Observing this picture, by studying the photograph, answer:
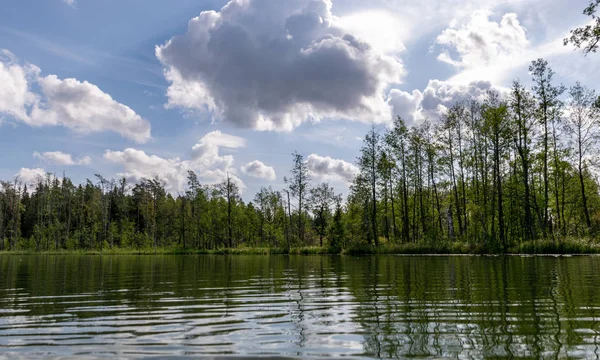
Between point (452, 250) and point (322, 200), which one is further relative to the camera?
point (322, 200)

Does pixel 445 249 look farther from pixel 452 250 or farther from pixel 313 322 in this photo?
pixel 313 322

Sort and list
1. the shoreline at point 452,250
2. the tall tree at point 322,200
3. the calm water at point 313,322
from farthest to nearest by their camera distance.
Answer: the tall tree at point 322,200, the shoreline at point 452,250, the calm water at point 313,322

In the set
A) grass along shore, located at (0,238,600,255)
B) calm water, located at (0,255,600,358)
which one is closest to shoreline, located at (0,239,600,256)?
grass along shore, located at (0,238,600,255)

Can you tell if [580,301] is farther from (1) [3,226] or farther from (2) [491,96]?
(1) [3,226]

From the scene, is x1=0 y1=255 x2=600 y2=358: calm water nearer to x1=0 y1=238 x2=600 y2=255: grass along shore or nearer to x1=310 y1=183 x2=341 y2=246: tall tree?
x1=0 y1=238 x2=600 y2=255: grass along shore

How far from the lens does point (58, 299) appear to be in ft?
44.7

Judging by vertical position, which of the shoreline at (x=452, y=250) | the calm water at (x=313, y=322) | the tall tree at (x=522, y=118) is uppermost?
the tall tree at (x=522, y=118)

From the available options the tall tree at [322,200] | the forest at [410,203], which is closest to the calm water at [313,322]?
the forest at [410,203]

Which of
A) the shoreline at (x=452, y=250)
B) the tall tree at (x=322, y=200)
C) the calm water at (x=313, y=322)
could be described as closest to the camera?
the calm water at (x=313, y=322)

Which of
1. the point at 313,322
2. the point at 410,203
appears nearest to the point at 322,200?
the point at 410,203

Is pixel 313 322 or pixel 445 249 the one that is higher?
pixel 313 322

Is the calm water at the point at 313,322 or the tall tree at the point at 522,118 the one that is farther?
the tall tree at the point at 522,118

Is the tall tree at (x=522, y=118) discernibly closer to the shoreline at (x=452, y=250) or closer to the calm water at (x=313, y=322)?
the shoreline at (x=452, y=250)

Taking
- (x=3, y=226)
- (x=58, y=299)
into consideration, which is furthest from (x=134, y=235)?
(x=58, y=299)
